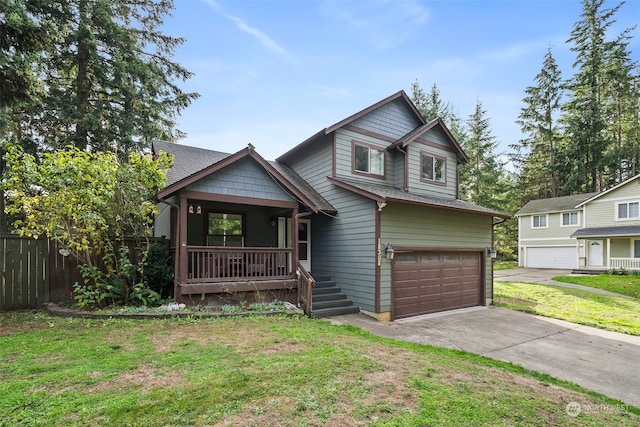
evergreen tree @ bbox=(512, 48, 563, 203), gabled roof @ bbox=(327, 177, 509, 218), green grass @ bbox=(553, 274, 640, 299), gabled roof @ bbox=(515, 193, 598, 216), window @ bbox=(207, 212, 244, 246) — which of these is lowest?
green grass @ bbox=(553, 274, 640, 299)

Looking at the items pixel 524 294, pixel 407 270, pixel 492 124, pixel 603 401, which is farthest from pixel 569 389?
pixel 492 124

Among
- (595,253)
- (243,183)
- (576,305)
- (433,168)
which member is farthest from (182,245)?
(595,253)

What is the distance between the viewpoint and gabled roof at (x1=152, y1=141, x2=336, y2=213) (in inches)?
301

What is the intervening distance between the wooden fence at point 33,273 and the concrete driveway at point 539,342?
6.70 metres

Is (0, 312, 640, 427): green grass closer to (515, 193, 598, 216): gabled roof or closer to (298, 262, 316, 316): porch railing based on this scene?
(298, 262, 316, 316): porch railing

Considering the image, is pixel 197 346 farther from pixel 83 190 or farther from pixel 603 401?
pixel 603 401

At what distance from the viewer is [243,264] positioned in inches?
341

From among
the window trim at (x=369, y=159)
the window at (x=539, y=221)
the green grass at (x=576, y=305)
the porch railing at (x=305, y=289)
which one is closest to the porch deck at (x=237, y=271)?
the porch railing at (x=305, y=289)

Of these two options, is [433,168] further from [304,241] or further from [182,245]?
[182,245]

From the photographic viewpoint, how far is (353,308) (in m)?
9.25

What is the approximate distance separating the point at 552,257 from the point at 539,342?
24.3 metres

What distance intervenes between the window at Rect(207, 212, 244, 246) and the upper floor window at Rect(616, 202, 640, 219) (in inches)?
1044

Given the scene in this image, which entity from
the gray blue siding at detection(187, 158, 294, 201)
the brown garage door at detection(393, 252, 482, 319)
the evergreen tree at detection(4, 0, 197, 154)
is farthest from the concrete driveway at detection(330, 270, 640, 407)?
the evergreen tree at detection(4, 0, 197, 154)

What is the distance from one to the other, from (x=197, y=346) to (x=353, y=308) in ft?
16.8
